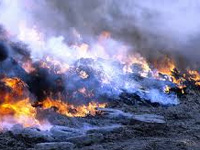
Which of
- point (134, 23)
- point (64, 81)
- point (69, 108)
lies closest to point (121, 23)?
point (134, 23)

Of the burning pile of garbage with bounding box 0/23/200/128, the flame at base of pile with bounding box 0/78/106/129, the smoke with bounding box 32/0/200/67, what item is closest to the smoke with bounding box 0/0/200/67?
the smoke with bounding box 32/0/200/67

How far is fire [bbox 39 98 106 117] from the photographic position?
16.1 meters

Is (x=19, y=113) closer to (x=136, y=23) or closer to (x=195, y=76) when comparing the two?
(x=195, y=76)

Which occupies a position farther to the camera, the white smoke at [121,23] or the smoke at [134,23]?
the smoke at [134,23]

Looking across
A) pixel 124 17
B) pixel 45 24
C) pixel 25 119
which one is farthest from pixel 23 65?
pixel 124 17

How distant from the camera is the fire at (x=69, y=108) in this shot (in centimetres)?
1608

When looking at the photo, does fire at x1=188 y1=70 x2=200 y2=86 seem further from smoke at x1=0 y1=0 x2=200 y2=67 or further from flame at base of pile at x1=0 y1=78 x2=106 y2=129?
flame at base of pile at x1=0 y1=78 x2=106 y2=129

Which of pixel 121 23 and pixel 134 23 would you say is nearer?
pixel 121 23

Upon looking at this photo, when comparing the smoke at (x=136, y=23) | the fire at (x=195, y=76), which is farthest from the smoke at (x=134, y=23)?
the fire at (x=195, y=76)

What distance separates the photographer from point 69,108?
16469 mm

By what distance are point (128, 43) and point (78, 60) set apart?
22.8 feet

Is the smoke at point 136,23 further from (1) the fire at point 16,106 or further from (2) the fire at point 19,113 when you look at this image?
(2) the fire at point 19,113

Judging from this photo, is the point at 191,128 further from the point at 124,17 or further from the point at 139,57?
the point at 124,17

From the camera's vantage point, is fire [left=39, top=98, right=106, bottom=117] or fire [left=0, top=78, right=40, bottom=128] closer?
fire [left=0, top=78, right=40, bottom=128]
